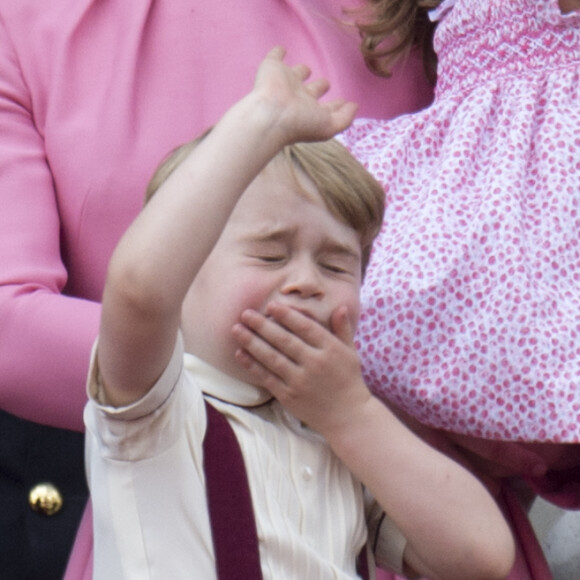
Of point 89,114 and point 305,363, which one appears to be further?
point 89,114

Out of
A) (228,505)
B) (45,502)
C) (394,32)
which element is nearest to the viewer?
(228,505)

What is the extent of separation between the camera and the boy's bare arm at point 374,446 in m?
1.02

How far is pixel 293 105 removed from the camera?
0.95 metres

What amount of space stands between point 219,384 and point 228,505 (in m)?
0.11

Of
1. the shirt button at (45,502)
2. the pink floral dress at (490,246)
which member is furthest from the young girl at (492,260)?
the shirt button at (45,502)

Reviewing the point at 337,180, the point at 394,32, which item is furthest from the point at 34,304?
the point at 394,32

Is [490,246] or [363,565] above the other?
[490,246]

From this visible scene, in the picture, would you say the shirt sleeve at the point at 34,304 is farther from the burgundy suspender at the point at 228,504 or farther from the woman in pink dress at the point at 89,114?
the burgundy suspender at the point at 228,504

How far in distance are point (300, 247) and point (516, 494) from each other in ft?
1.51

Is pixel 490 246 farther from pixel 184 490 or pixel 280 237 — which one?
pixel 184 490

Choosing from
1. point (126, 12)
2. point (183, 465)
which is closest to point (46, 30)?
point (126, 12)

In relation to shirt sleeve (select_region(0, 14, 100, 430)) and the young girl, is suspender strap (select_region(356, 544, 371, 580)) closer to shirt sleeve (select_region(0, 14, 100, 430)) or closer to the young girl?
the young girl

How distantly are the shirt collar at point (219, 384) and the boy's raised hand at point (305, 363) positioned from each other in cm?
2

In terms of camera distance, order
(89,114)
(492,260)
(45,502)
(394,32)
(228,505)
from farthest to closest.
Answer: (45,502), (394,32), (89,114), (492,260), (228,505)
